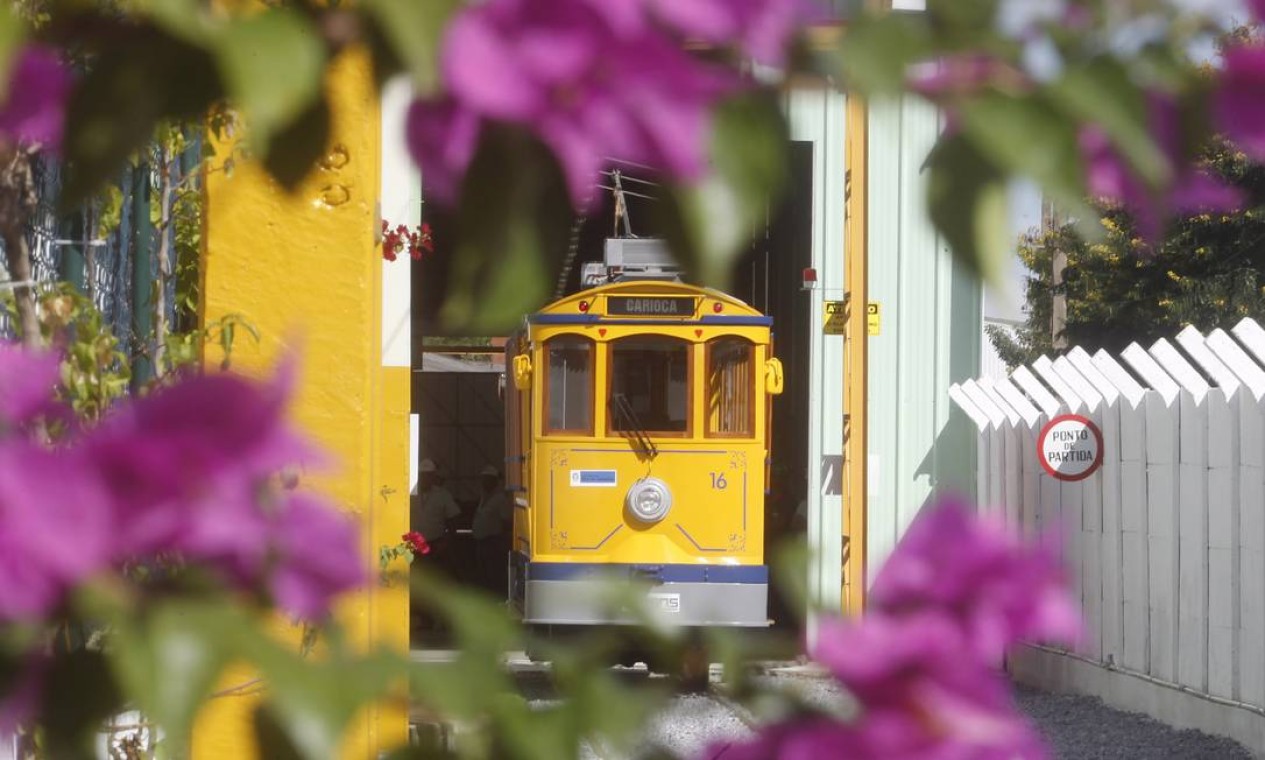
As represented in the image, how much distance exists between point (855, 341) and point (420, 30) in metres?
12.8

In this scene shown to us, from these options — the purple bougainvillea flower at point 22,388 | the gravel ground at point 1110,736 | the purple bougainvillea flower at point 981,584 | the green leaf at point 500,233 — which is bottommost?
the gravel ground at point 1110,736

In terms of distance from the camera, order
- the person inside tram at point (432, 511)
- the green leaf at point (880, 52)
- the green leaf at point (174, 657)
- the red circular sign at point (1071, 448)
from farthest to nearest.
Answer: the person inside tram at point (432, 511) → the red circular sign at point (1071, 448) → the green leaf at point (880, 52) → the green leaf at point (174, 657)

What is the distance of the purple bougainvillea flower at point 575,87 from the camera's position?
676 mm

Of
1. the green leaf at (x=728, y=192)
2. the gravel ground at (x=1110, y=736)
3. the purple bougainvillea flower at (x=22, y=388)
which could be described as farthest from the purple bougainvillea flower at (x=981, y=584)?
the gravel ground at (x=1110, y=736)

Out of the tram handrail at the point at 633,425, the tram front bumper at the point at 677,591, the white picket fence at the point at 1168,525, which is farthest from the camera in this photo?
the tram handrail at the point at 633,425

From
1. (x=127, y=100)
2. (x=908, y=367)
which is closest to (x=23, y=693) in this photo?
(x=127, y=100)

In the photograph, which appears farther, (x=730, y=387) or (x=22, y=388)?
(x=730, y=387)

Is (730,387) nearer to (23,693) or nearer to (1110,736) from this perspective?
(1110,736)

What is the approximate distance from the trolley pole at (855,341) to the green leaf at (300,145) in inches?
496

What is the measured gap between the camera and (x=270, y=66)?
2.28 ft

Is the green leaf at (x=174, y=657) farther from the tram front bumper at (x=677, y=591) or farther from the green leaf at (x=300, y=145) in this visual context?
the tram front bumper at (x=677, y=591)

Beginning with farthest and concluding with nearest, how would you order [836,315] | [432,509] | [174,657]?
[432,509]
[836,315]
[174,657]

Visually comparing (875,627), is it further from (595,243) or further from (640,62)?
(595,243)

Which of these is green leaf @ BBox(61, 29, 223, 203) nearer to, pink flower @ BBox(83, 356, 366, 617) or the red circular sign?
pink flower @ BBox(83, 356, 366, 617)
